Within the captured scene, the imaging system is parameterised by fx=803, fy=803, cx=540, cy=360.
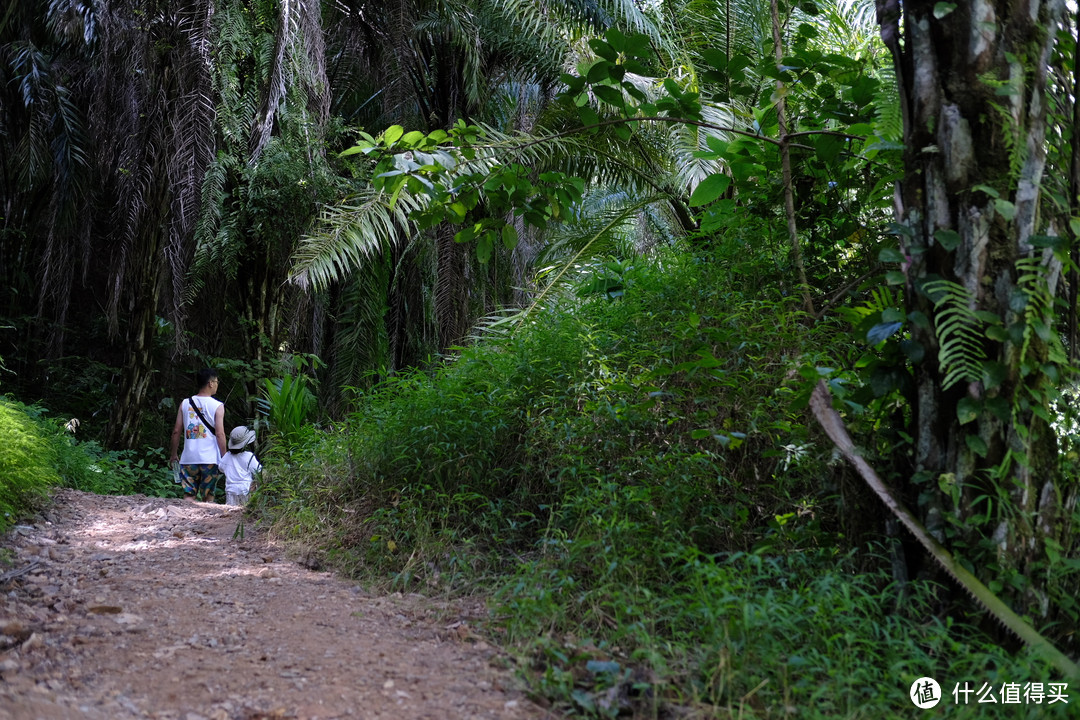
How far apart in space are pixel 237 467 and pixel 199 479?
13.6 inches

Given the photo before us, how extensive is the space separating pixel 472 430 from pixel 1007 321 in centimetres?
288

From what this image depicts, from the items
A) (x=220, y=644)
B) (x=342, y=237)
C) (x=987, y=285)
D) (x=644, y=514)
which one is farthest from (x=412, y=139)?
(x=342, y=237)

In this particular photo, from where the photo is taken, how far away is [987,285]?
2785 mm


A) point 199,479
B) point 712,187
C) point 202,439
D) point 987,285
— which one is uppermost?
point 712,187

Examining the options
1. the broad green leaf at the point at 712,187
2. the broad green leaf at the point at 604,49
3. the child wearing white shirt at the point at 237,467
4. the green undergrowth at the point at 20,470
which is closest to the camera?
the broad green leaf at the point at 604,49

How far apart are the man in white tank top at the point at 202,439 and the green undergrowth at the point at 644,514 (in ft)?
4.55

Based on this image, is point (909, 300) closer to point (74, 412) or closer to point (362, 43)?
point (362, 43)

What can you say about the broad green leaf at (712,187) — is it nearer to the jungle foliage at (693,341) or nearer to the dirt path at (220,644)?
→ the jungle foliage at (693,341)

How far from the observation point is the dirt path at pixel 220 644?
8.10ft

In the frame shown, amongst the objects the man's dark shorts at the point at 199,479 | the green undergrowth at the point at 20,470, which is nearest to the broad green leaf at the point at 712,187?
the green undergrowth at the point at 20,470

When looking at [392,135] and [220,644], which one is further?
[392,135]

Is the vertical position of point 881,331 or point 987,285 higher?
point 987,285

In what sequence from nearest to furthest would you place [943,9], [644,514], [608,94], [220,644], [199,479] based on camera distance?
[943,9], [220,644], [608,94], [644,514], [199,479]

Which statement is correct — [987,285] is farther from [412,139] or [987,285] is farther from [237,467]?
[237,467]
